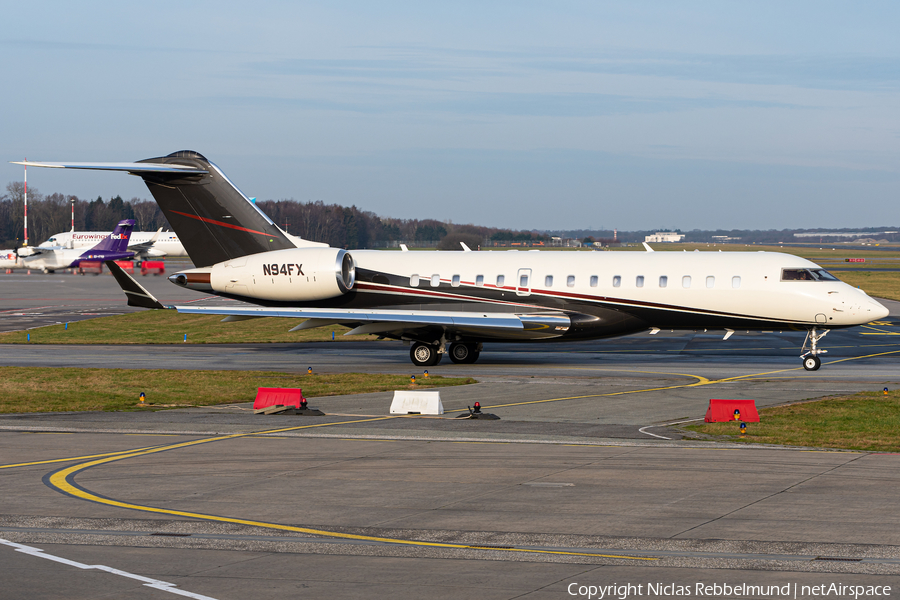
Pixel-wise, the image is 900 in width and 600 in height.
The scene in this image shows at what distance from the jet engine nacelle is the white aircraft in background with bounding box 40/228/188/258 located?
3099 inches

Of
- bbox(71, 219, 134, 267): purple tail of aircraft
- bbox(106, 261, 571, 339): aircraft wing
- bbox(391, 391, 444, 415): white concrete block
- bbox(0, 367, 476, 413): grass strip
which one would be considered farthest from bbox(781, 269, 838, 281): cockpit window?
bbox(71, 219, 134, 267): purple tail of aircraft

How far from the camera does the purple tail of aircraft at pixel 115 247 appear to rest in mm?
94062

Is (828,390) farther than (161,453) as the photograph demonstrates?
Yes

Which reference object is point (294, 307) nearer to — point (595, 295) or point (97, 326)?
point (595, 295)

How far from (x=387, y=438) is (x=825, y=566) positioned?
10225mm

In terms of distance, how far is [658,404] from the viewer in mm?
22703

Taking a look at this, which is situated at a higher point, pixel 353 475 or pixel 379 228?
pixel 379 228

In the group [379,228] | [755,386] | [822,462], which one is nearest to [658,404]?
[755,386]

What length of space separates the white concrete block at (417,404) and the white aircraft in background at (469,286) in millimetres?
9250

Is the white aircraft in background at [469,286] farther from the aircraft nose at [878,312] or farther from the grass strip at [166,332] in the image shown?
the grass strip at [166,332]

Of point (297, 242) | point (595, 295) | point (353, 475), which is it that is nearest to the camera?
point (353, 475)

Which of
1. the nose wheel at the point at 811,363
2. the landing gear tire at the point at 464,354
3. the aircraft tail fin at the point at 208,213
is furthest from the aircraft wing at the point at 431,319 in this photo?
the nose wheel at the point at 811,363

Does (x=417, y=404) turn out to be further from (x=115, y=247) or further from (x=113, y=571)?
(x=115, y=247)

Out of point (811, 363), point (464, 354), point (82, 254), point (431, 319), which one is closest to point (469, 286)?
point (431, 319)
